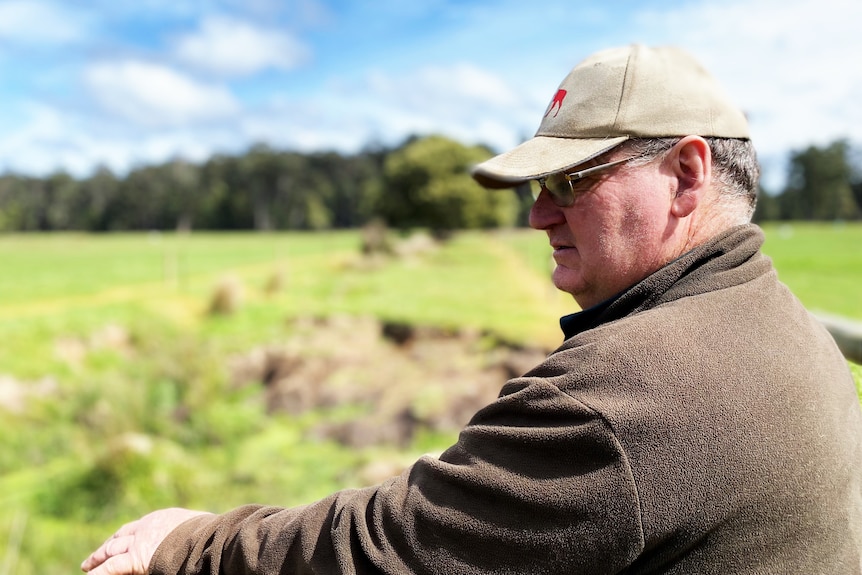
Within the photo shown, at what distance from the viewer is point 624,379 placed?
137cm

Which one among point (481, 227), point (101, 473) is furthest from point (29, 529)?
point (481, 227)

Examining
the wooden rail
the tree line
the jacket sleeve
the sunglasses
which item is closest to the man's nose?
the sunglasses

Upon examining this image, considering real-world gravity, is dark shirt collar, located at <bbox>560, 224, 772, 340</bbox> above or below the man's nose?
below

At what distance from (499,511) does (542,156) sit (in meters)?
0.88

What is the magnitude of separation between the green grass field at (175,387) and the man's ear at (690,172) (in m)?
0.89

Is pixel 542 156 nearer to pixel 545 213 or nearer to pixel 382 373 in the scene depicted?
pixel 545 213

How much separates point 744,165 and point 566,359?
760 millimetres

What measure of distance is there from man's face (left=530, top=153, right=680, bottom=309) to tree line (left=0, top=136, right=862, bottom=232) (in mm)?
59537

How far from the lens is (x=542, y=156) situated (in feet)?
5.75

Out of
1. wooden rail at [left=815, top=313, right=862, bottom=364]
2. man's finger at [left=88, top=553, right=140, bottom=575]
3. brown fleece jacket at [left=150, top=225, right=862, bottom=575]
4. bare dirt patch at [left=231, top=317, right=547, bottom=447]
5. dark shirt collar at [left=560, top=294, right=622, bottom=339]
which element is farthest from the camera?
bare dirt patch at [left=231, top=317, right=547, bottom=447]

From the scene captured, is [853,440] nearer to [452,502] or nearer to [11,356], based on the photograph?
[452,502]

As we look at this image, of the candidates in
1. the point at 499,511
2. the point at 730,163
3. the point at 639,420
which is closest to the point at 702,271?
the point at 730,163

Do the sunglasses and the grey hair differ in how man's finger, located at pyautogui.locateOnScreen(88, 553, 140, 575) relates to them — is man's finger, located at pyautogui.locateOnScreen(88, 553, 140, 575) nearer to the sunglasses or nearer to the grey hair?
the sunglasses

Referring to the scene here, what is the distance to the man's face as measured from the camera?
1.69 meters
